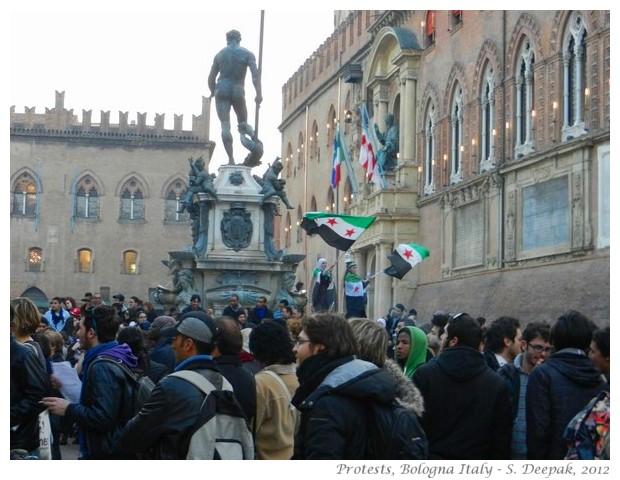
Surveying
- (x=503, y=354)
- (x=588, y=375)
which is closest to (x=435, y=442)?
(x=588, y=375)

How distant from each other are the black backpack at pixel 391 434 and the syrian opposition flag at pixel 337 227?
1466 centimetres

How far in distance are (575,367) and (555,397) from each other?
0.21 metres

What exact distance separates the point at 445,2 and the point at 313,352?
506 centimetres

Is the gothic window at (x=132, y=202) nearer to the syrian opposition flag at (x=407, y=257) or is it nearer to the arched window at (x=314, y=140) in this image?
the arched window at (x=314, y=140)

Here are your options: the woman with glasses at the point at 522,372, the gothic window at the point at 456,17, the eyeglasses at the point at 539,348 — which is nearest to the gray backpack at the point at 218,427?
the woman with glasses at the point at 522,372

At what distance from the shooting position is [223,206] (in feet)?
67.7

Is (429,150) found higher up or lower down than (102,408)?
higher up

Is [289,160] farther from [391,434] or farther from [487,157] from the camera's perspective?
[391,434]

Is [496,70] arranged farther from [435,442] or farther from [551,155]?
[435,442]

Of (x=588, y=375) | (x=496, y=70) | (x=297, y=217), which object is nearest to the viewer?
(x=588, y=375)

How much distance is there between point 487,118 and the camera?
33469 mm

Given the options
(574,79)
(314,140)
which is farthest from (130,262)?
(574,79)

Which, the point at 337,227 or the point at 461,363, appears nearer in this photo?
the point at 461,363

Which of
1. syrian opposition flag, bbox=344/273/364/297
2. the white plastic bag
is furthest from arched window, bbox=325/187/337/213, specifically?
the white plastic bag
